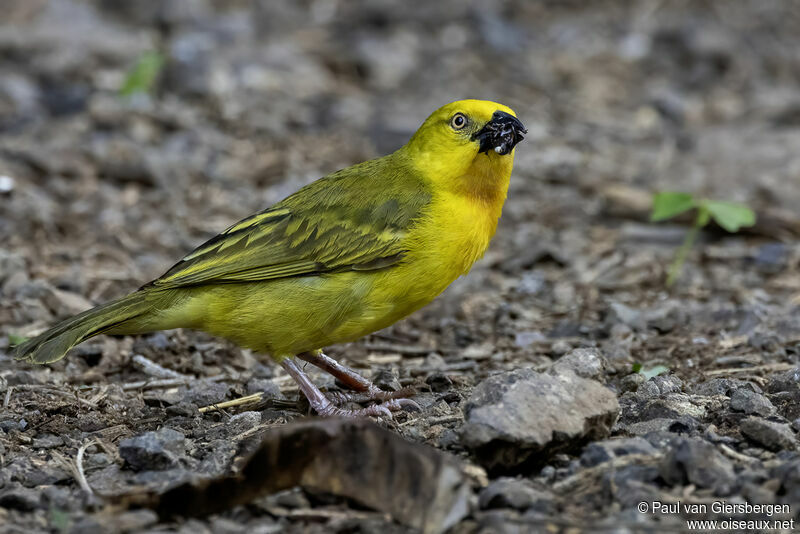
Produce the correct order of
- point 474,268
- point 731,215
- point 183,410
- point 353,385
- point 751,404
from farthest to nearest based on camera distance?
point 474,268 → point 731,215 → point 353,385 → point 183,410 → point 751,404

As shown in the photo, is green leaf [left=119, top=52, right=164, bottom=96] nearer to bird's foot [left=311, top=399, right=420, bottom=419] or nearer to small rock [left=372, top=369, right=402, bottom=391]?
small rock [left=372, top=369, right=402, bottom=391]

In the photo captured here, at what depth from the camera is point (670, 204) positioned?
6246mm

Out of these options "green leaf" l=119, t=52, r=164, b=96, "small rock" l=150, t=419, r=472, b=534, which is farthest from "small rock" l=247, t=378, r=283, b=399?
"green leaf" l=119, t=52, r=164, b=96

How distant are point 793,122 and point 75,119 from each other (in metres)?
7.12

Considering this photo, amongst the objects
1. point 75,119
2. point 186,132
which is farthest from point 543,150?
point 75,119

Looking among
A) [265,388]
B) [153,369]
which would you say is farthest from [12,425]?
[265,388]

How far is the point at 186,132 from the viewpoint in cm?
912

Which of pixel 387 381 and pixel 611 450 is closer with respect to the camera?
pixel 611 450

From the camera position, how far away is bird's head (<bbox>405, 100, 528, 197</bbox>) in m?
4.84

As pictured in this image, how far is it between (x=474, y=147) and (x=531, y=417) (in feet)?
5.96

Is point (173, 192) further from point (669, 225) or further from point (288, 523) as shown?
point (288, 523)

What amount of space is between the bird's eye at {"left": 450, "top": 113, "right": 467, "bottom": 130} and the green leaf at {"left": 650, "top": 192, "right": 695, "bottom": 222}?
6.01 feet

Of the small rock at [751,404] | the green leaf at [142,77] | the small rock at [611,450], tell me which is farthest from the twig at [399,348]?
the green leaf at [142,77]

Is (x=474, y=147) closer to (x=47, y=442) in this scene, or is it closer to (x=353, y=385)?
(x=353, y=385)
